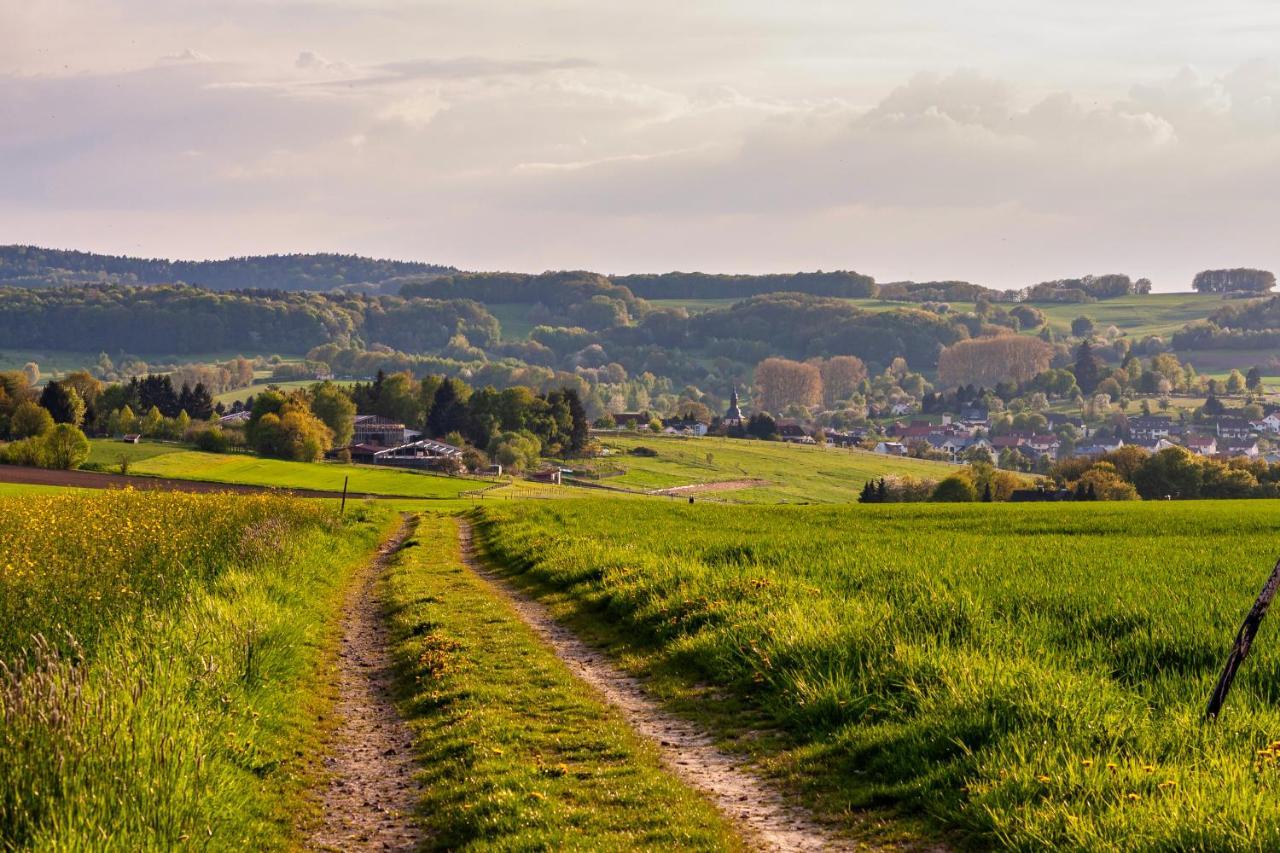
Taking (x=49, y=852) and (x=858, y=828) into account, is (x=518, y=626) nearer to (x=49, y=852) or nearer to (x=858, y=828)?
(x=858, y=828)

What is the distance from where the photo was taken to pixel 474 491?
11594cm

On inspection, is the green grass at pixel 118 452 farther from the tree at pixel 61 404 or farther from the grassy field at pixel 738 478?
the grassy field at pixel 738 478

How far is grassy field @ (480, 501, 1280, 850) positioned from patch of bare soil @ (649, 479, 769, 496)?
129 m

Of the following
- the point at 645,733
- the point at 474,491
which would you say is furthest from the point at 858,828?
the point at 474,491

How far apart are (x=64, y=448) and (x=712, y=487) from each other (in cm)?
9180

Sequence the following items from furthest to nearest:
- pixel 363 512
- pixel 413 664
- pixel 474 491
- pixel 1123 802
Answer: pixel 474 491 → pixel 363 512 → pixel 413 664 → pixel 1123 802

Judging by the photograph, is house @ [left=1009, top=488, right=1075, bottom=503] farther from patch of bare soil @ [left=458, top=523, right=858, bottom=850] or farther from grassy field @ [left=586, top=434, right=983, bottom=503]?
patch of bare soil @ [left=458, top=523, right=858, bottom=850]

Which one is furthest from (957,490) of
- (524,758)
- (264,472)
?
(524,758)

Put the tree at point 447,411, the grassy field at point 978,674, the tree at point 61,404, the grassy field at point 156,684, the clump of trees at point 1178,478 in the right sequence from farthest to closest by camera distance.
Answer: the tree at point 447,411, the tree at point 61,404, the clump of trees at point 1178,478, the grassy field at point 978,674, the grassy field at point 156,684

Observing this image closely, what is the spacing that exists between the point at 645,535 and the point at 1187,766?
28364 mm

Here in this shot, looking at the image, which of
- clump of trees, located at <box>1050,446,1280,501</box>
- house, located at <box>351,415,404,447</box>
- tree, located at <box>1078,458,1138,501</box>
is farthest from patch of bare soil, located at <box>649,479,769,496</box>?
tree, located at <box>1078,458,1138,501</box>

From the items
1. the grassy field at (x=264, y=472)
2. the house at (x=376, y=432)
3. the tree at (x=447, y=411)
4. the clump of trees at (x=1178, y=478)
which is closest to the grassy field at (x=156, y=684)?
the grassy field at (x=264, y=472)

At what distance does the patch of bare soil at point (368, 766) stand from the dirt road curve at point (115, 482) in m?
63.0

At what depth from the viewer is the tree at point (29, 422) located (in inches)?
4899
